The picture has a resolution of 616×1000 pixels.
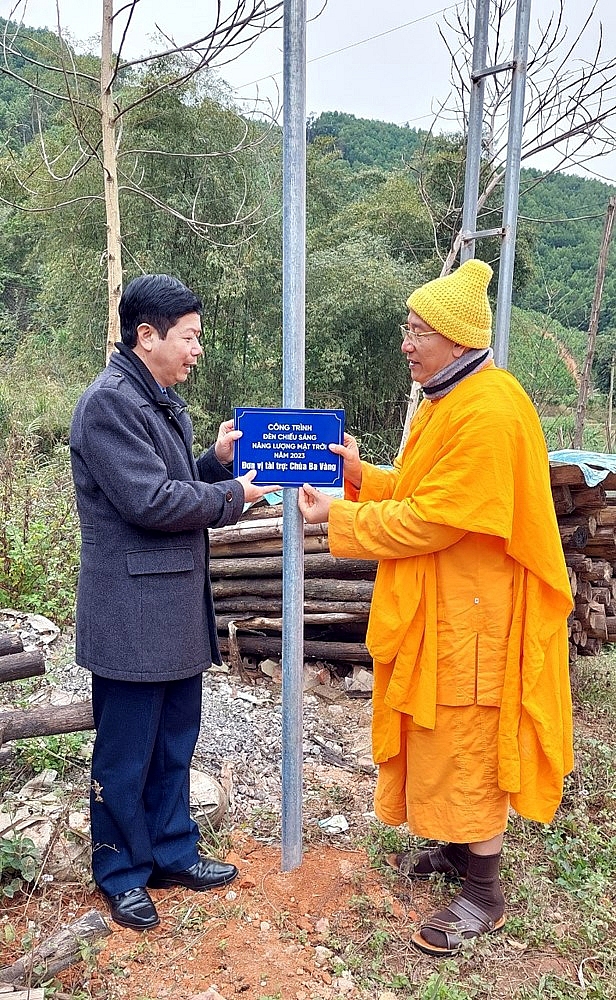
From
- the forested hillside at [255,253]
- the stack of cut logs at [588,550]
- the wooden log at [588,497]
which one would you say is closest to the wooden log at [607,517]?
the stack of cut logs at [588,550]

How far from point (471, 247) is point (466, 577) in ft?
13.3

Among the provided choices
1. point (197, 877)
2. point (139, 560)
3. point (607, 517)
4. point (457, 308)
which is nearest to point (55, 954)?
point (197, 877)

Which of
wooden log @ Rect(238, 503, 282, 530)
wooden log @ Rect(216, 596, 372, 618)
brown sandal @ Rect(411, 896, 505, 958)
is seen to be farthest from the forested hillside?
brown sandal @ Rect(411, 896, 505, 958)

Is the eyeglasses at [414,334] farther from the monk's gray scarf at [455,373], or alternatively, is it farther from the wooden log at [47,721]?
the wooden log at [47,721]

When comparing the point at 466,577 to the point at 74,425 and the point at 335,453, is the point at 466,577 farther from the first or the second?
the point at 74,425

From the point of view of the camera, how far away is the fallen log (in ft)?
7.89

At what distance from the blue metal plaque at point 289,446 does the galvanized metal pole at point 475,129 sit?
3692mm

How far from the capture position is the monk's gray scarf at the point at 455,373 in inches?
108

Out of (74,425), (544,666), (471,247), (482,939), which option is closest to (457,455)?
(544,666)

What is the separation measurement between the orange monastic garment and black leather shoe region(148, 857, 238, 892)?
1.00m

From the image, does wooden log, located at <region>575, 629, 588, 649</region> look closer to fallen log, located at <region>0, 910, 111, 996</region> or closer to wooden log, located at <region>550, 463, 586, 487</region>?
wooden log, located at <region>550, 463, 586, 487</region>

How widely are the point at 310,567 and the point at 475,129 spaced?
3.41 meters

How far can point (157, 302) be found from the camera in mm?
2707

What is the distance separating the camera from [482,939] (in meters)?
2.95
